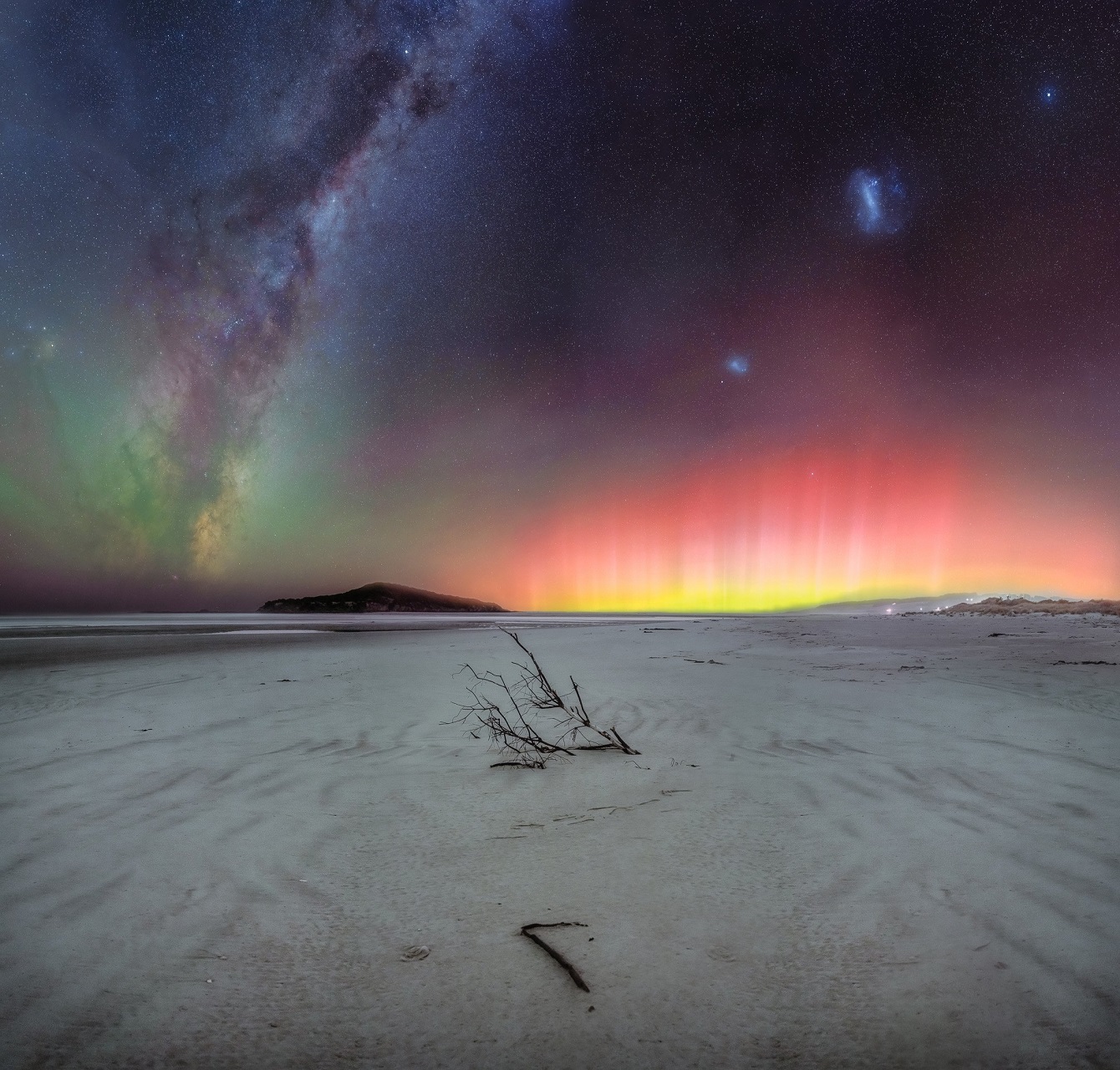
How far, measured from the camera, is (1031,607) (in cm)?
2234

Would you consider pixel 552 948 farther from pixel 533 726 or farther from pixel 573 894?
pixel 533 726

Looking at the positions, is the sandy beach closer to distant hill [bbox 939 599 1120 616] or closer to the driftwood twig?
the driftwood twig

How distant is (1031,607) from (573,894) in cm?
2688

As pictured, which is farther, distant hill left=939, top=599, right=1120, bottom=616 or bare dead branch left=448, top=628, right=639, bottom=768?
distant hill left=939, top=599, right=1120, bottom=616

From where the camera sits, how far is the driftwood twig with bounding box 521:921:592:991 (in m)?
1.45

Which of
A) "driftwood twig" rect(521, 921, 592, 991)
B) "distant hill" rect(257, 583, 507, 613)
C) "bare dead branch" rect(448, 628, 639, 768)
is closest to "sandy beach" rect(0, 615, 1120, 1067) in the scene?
"driftwood twig" rect(521, 921, 592, 991)

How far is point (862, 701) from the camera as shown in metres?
5.01

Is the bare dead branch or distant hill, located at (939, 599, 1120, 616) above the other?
distant hill, located at (939, 599, 1120, 616)

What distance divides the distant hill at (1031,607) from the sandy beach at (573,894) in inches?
797

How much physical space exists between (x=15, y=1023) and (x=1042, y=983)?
238cm

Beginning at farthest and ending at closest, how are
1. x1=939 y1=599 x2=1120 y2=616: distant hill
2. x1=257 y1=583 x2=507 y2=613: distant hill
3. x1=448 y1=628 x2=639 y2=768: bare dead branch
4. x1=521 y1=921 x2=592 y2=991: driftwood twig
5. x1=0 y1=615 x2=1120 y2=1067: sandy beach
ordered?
x1=257 y1=583 x2=507 y2=613: distant hill → x1=939 y1=599 x2=1120 y2=616: distant hill → x1=448 y1=628 x2=639 y2=768: bare dead branch → x1=521 y1=921 x2=592 y2=991: driftwood twig → x1=0 y1=615 x2=1120 y2=1067: sandy beach

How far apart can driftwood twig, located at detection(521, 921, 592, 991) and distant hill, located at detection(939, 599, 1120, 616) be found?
22.6 m

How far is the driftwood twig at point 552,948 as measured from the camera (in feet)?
4.76

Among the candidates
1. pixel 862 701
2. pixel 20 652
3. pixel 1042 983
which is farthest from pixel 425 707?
pixel 20 652
